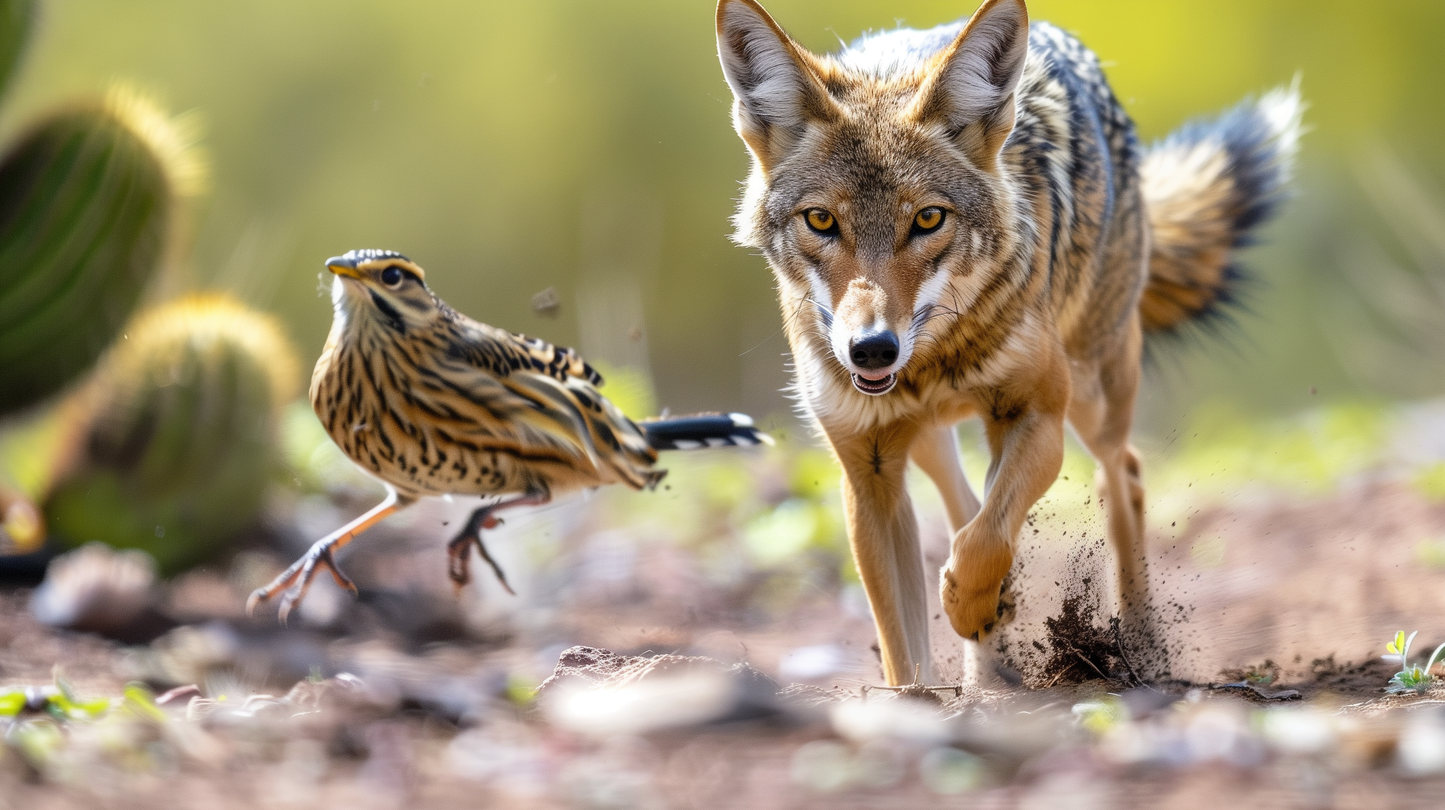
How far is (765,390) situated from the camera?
Answer: 7992mm

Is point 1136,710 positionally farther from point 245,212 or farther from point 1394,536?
point 245,212

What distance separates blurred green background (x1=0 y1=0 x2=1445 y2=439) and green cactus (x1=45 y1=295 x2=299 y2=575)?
6413 mm

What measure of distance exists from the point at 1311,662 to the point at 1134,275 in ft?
5.33

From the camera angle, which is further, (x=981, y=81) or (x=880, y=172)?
(x=981, y=81)

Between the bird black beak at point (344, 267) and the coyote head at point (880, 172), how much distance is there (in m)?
1.14

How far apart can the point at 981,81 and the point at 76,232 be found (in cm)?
440

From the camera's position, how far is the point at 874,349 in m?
2.99

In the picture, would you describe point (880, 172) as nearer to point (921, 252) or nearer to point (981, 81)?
point (921, 252)

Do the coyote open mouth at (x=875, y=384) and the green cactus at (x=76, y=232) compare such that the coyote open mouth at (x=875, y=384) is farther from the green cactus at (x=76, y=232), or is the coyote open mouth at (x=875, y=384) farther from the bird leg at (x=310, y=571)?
the green cactus at (x=76, y=232)

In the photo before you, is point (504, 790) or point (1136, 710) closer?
point (504, 790)

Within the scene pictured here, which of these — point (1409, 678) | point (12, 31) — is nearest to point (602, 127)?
point (12, 31)

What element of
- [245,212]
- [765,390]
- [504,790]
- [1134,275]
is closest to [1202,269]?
[1134,275]

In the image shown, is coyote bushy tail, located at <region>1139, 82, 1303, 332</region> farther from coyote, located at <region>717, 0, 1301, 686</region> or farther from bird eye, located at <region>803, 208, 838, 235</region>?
bird eye, located at <region>803, 208, 838, 235</region>

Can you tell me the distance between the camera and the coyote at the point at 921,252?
3291 mm
